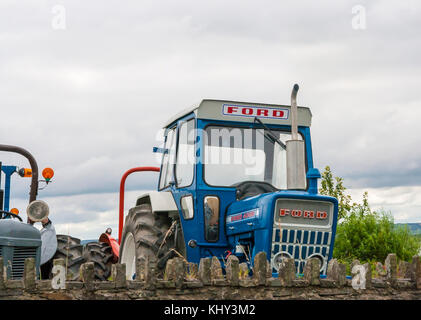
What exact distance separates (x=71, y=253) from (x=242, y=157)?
8.04ft

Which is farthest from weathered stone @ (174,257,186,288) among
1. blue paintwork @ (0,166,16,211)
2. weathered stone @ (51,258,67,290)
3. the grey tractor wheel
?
blue paintwork @ (0,166,16,211)

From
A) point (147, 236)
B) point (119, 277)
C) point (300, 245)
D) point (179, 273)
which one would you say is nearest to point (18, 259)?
point (147, 236)

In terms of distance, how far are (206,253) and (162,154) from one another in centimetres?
228

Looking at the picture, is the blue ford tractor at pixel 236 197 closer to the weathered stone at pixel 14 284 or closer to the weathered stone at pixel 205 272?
the weathered stone at pixel 205 272

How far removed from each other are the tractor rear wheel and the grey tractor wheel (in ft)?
2.06

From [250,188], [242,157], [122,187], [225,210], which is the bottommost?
[225,210]

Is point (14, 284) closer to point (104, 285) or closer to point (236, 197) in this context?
point (104, 285)

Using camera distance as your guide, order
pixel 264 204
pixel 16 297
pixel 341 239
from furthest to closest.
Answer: pixel 341 239 < pixel 264 204 < pixel 16 297

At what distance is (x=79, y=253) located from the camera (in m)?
8.49

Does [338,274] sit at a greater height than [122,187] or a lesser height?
lesser

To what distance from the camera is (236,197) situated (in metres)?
8.02
